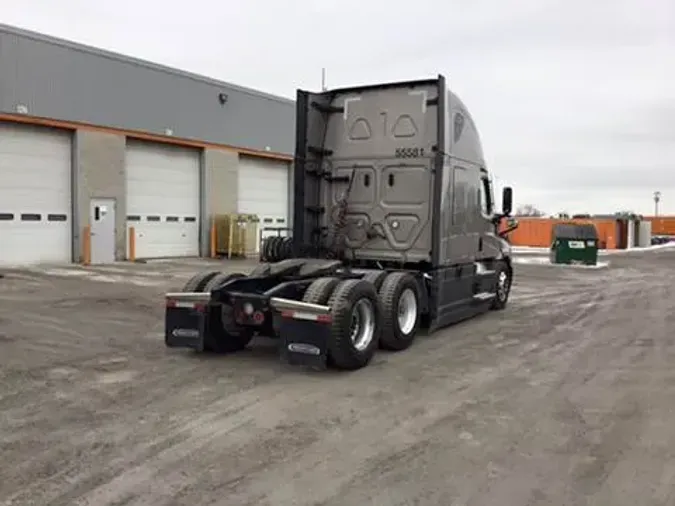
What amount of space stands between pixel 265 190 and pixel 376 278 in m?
21.0

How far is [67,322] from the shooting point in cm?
1073

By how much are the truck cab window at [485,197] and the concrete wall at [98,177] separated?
45.9ft

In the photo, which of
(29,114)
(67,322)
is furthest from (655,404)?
(29,114)

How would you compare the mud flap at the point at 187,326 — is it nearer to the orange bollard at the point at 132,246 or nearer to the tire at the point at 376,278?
the tire at the point at 376,278

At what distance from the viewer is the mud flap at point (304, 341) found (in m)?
7.34

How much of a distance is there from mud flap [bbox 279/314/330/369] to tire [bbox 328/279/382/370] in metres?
0.11

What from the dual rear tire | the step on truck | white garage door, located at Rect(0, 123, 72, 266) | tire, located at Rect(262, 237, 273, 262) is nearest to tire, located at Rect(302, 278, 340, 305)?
the dual rear tire

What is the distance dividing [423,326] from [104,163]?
1502 centimetres

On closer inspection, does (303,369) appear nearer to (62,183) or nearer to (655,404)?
(655,404)

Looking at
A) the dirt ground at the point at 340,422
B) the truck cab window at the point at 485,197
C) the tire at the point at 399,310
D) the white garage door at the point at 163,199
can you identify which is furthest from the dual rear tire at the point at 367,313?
the white garage door at the point at 163,199

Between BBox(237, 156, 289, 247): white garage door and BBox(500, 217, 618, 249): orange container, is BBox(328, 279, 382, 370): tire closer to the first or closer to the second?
BBox(237, 156, 289, 247): white garage door

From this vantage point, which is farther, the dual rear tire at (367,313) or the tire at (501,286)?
the tire at (501,286)

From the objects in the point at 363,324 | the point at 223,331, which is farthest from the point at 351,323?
the point at 223,331

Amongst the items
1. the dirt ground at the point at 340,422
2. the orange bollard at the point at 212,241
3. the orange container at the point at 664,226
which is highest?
the orange container at the point at 664,226
